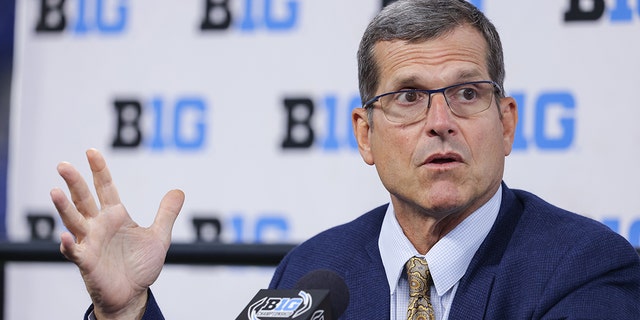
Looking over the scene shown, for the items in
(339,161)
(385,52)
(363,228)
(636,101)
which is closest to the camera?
(385,52)

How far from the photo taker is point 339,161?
3338 millimetres

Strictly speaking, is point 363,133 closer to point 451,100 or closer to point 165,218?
point 451,100

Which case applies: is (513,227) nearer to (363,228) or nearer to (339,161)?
(363,228)

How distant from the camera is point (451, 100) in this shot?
2.13 metres

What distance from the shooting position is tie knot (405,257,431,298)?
2070 millimetres

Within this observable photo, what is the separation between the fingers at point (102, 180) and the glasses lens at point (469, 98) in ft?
2.38

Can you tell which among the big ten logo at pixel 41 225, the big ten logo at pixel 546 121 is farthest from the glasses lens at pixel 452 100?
the big ten logo at pixel 41 225

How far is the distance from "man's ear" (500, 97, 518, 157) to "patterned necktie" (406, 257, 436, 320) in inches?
13.6

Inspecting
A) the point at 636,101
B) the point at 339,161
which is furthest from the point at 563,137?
the point at 339,161

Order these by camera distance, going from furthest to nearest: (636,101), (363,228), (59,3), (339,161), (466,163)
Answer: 1. (59,3)
2. (339,161)
3. (636,101)
4. (363,228)
5. (466,163)

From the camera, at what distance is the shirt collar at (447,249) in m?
2.09

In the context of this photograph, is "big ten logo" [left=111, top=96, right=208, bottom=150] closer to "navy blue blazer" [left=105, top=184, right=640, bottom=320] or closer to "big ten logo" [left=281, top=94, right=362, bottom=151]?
"big ten logo" [left=281, top=94, right=362, bottom=151]

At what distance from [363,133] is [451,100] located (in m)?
0.36

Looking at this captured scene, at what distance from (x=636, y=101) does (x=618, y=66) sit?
0.12 meters
